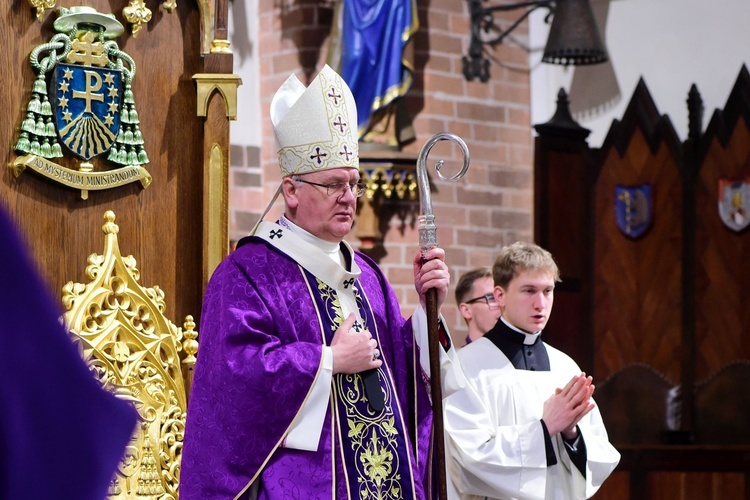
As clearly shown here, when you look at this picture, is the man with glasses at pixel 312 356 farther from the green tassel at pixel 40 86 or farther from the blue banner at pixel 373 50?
the blue banner at pixel 373 50

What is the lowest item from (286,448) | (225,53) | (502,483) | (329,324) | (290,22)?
(502,483)

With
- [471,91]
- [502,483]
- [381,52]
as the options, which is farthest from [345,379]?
[471,91]

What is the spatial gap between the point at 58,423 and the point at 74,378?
0.18ft

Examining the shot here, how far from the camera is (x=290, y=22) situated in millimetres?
7500

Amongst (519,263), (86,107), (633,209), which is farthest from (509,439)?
(633,209)

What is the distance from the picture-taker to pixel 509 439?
14.8 feet

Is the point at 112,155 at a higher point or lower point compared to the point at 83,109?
lower

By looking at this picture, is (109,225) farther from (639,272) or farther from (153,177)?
(639,272)

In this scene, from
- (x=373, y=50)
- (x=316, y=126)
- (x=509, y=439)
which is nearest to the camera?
(x=316, y=126)

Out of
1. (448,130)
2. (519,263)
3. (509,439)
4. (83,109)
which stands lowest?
(509,439)

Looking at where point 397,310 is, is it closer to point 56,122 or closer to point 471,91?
point 56,122

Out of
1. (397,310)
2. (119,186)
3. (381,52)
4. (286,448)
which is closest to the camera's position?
(286,448)

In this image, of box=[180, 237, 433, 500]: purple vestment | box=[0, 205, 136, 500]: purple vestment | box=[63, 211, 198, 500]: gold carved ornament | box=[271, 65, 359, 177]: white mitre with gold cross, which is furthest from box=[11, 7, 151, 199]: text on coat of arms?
box=[0, 205, 136, 500]: purple vestment

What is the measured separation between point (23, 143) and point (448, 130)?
409 centimetres
